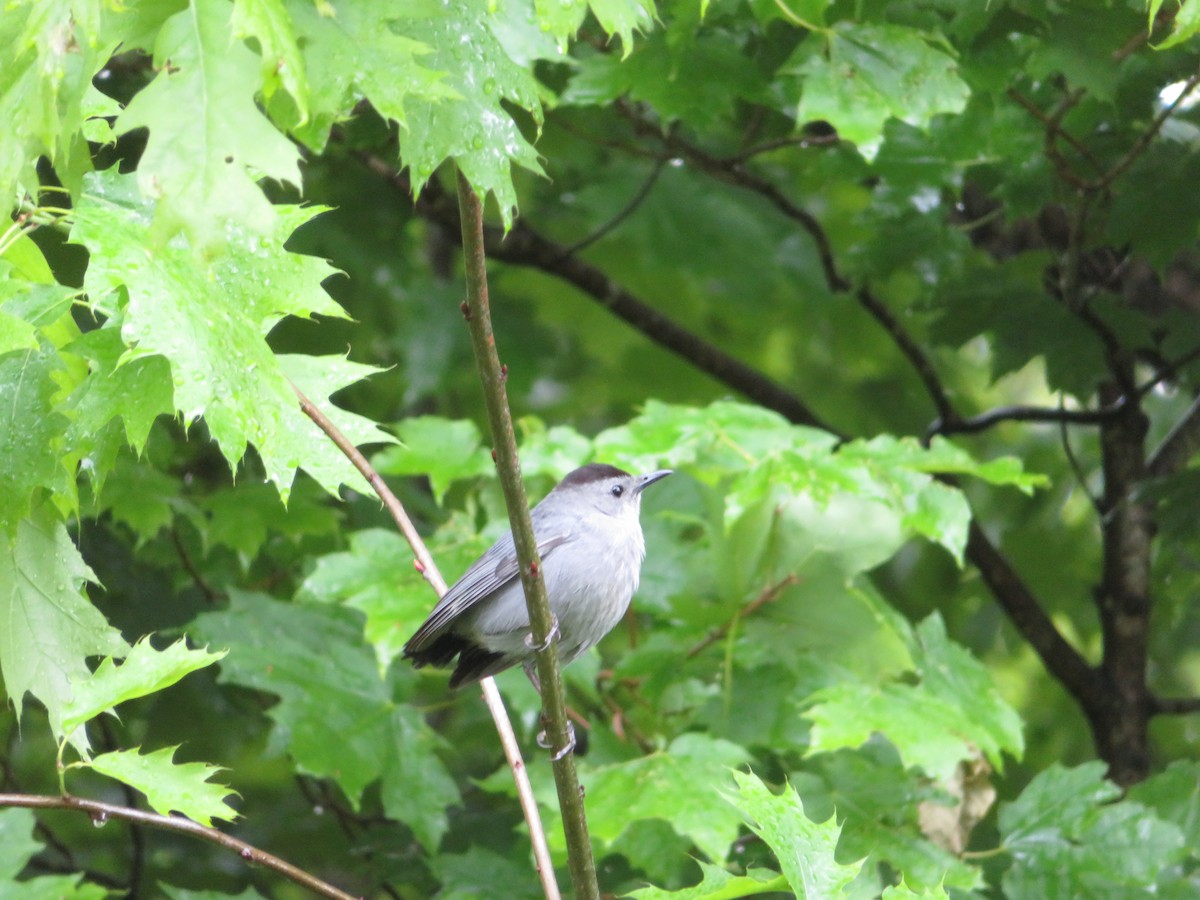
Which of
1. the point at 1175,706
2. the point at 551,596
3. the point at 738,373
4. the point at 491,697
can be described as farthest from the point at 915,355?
the point at 491,697

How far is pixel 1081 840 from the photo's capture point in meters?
3.96

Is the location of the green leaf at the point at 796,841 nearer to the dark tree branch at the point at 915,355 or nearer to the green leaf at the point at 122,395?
the green leaf at the point at 122,395

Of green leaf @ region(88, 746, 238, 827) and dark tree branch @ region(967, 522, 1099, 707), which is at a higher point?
green leaf @ region(88, 746, 238, 827)

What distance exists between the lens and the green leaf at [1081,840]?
3873 millimetres

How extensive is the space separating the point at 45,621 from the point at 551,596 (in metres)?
1.48

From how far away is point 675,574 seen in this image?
4.61m

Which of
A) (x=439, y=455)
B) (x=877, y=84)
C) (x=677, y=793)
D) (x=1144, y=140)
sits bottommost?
(x=677, y=793)

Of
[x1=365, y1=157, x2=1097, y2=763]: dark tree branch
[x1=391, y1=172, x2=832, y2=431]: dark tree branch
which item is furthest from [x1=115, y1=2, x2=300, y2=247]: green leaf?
[x1=391, y1=172, x2=832, y2=431]: dark tree branch

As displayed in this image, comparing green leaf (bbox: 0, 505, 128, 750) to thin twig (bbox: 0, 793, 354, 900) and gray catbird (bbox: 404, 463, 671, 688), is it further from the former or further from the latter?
gray catbird (bbox: 404, 463, 671, 688)

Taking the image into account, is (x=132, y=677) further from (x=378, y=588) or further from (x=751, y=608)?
(x=751, y=608)

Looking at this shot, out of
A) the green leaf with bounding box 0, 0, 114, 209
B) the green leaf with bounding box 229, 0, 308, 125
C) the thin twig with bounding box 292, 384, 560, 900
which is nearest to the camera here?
the green leaf with bounding box 229, 0, 308, 125

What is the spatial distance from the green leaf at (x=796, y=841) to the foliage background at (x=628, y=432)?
0.01 metres

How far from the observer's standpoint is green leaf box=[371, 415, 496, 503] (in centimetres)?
436

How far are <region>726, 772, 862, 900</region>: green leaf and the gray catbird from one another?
46.9 inches
